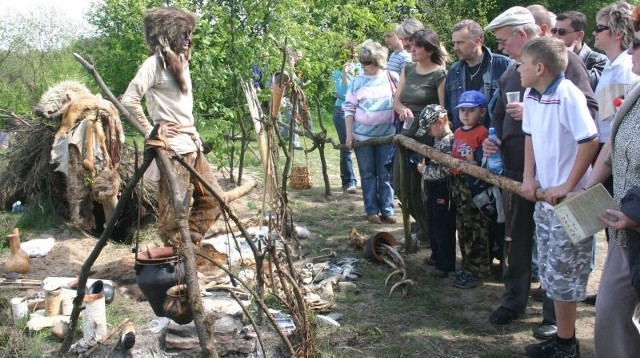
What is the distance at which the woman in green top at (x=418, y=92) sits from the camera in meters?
5.92

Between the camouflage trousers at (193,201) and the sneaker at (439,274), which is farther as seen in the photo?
the sneaker at (439,274)

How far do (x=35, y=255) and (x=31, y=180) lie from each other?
4.56 ft

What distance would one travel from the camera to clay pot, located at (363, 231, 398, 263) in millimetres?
5992

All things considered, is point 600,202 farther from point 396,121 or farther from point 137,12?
point 137,12

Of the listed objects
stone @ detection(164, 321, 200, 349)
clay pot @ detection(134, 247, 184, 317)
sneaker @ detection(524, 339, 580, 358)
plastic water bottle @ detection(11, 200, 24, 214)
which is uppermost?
clay pot @ detection(134, 247, 184, 317)

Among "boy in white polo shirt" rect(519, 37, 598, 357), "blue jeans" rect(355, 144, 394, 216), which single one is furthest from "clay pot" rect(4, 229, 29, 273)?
"boy in white polo shirt" rect(519, 37, 598, 357)

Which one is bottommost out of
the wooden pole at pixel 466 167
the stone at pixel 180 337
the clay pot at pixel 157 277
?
the stone at pixel 180 337

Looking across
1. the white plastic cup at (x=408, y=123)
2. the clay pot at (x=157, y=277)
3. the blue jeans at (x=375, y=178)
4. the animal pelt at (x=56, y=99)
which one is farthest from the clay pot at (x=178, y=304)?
the animal pelt at (x=56, y=99)

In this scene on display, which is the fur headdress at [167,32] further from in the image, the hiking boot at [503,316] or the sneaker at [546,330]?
the sneaker at [546,330]

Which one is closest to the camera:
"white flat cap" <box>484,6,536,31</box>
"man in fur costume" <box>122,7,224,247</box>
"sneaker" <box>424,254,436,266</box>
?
"white flat cap" <box>484,6,536,31</box>

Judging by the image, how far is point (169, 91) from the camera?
202 inches

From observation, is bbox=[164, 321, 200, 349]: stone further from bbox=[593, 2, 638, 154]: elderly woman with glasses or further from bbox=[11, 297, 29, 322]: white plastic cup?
bbox=[593, 2, 638, 154]: elderly woman with glasses

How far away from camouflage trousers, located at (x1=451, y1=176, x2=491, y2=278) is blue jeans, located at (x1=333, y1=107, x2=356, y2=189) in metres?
3.61

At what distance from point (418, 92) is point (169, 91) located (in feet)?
7.57
